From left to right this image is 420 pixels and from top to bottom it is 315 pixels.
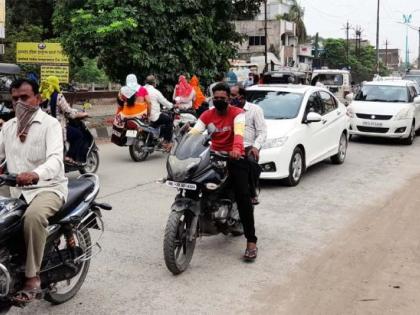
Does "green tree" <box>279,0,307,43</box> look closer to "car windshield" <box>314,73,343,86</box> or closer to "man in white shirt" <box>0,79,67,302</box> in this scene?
"car windshield" <box>314,73,343,86</box>

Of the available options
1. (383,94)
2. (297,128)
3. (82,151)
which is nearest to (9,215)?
(82,151)

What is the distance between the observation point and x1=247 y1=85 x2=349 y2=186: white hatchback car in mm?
8492

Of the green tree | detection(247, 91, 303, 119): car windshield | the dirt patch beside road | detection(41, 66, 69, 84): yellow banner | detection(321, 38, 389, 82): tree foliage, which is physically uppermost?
the green tree

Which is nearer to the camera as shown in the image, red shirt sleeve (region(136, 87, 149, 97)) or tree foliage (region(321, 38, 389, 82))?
red shirt sleeve (region(136, 87, 149, 97))

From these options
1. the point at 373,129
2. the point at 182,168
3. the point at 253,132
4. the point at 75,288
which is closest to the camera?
the point at 75,288

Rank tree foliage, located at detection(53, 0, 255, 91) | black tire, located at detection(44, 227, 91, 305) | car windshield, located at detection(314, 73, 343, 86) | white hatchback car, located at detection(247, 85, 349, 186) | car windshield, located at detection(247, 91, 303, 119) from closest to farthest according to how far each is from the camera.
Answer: black tire, located at detection(44, 227, 91, 305)
white hatchback car, located at detection(247, 85, 349, 186)
car windshield, located at detection(247, 91, 303, 119)
tree foliage, located at detection(53, 0, 255, 91)
car windshield, located at detection(314, 73, 343, 86)

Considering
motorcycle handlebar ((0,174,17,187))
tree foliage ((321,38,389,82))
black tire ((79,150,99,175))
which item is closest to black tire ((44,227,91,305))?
motorcycle handlebar ((0,174,17,187))

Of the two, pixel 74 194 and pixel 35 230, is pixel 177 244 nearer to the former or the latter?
pixel 74 194

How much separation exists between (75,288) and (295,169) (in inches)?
203

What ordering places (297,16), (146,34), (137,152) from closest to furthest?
(137,152), (146,34), (297,16)

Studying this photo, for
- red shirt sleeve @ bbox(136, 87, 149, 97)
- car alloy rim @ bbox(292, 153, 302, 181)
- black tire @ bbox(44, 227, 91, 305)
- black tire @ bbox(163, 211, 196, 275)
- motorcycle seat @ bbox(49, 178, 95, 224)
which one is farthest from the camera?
red shirt sleeve @ bbox(136, 87, 149, 97)

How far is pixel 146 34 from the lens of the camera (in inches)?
576

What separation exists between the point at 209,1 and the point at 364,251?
11360 millimetres

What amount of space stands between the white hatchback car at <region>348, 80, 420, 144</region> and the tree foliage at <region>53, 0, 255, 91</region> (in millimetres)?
4434
